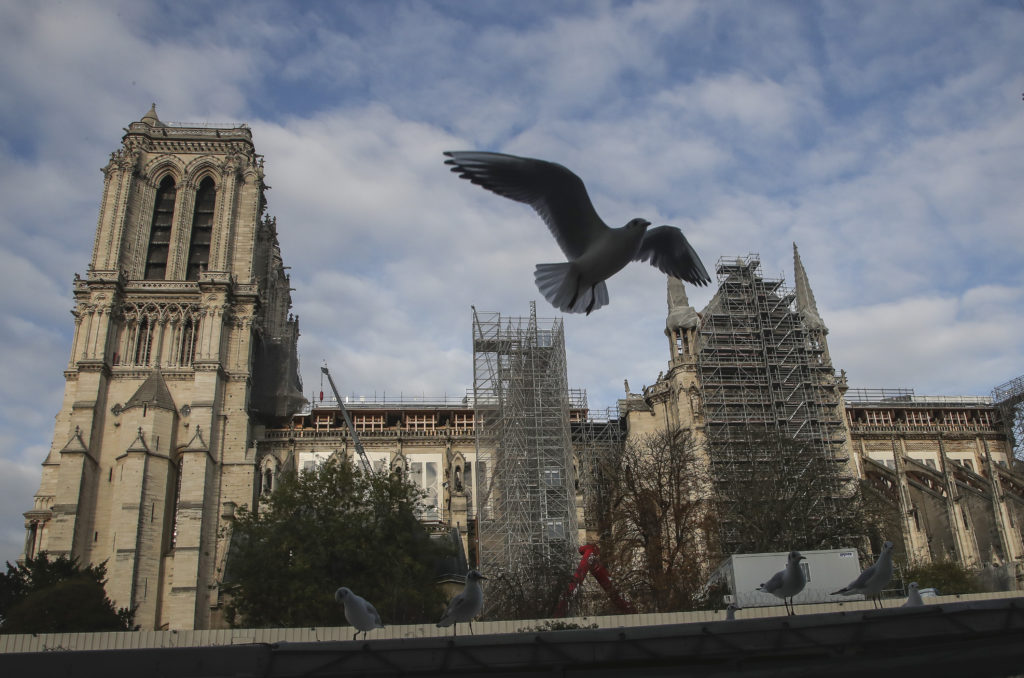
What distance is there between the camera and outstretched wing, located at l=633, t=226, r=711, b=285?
1145 centimetres

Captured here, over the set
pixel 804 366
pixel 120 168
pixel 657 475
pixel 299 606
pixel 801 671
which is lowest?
pixel 801 671

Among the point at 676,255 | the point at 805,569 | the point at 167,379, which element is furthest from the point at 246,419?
the point at 676,255

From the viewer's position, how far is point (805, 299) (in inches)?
2525

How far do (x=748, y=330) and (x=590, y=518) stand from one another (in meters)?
15.8

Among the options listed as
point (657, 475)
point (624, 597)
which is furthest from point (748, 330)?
point (624, 597)

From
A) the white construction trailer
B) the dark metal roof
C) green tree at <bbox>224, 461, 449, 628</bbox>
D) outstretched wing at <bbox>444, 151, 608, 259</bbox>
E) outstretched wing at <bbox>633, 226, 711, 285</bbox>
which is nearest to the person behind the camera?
outstretched wing at <bbox>444, 151, 608, 259</bbox>

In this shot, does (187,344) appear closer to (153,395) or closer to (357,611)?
(153,395)

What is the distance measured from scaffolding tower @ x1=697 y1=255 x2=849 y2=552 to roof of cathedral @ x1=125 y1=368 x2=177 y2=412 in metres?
31.6

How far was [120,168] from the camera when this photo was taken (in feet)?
199

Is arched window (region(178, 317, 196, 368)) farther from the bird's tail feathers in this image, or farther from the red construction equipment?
the bird's tail feathers

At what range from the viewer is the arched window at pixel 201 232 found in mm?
60125

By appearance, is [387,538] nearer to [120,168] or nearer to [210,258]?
[210,258]

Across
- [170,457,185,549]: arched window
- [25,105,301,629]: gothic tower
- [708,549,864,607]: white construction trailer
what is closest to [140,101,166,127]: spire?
[25,105,301,629]: gothic tower

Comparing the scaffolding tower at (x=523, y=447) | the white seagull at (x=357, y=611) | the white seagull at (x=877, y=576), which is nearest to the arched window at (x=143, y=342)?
the scaffolding tower at (x=523, y=447)
